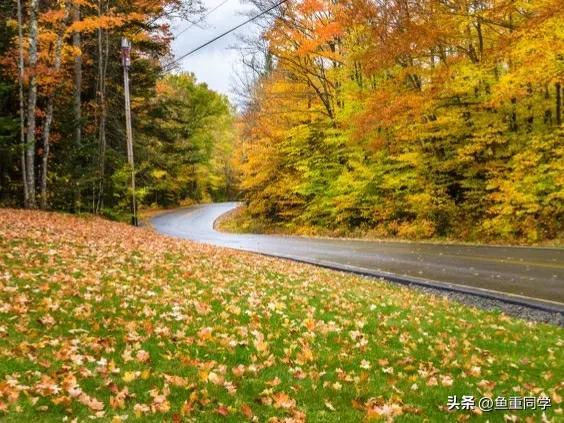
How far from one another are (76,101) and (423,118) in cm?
1495

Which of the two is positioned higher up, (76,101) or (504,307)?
(76,101)

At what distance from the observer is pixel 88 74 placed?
27.5 metres

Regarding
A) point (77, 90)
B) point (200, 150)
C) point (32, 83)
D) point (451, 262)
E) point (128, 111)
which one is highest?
point (200, 150)

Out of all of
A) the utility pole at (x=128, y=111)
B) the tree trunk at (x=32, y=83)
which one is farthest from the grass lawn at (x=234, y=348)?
the utility pole at (x=128, y=111)

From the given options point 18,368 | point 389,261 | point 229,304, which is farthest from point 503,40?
point 18,368

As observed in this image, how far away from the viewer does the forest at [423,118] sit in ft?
64.7

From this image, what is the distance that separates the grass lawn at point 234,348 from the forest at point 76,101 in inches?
368

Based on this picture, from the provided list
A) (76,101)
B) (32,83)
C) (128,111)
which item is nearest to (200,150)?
(128,111)

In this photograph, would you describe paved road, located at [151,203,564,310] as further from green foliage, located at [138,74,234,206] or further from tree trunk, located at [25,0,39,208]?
green foliage, located at [138,74,234,206]

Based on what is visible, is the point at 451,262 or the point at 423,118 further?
the point at 423,118

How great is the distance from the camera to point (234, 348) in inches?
247

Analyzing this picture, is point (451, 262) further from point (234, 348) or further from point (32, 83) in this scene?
point (32, 83)

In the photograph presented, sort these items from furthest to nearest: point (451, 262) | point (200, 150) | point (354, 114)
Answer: point (200, 150)
point (354, 114)
point (451, 262)

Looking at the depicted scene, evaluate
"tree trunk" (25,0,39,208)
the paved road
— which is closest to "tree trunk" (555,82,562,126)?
the paved road
